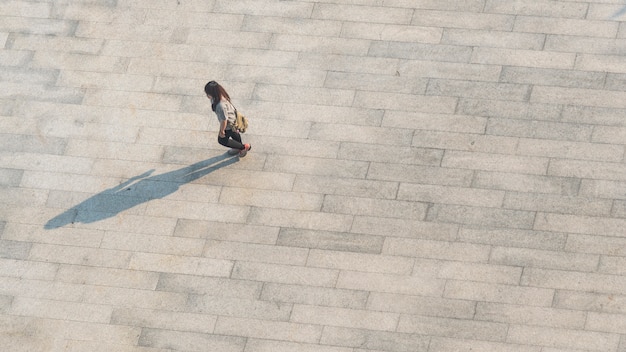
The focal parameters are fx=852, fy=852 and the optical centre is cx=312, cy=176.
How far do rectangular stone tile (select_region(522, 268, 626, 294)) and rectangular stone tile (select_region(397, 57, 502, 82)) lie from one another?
3.43 meters

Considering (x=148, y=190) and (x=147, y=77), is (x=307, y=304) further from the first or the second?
(x=147, y=77)

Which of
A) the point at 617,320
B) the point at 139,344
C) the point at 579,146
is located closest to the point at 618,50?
the point at 579,146

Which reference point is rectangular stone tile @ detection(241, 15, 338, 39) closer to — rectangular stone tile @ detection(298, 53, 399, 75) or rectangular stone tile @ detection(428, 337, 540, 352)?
rectangular stone tile @ detection(298, 53, 399, 75)

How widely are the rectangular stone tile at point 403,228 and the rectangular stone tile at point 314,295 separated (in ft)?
3.31

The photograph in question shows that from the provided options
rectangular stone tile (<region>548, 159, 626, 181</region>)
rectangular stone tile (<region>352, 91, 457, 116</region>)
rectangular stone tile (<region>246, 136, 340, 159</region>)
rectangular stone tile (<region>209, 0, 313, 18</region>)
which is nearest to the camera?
rectangular stone tile (<region>548, 159, 626, 181</region>)

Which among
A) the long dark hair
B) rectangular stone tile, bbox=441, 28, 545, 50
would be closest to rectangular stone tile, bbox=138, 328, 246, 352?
the long dark hair

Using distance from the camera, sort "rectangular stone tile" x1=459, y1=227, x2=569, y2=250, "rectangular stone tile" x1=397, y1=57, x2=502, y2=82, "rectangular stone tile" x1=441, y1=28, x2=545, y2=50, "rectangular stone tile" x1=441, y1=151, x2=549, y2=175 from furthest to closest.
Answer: "rectangular stone tile" x1=441, y1=28, x2=545, y2=50
"rectangular stone tile" x1=397, y1=57, x2=502, y2=82
"rectangular stone tile" x1=441, y1=151, x2=549, y2=175
"rectangular stone tile" x1=459, y1=227, x2=569, y2=250

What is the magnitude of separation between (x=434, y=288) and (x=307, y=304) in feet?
6.20

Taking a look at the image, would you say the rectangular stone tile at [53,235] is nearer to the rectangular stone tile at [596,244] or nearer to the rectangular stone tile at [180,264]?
the rectangular stone tile at [180,264]

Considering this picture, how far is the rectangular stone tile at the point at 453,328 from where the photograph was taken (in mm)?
12117

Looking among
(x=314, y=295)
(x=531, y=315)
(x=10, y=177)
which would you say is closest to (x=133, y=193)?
(x=10, y=177)

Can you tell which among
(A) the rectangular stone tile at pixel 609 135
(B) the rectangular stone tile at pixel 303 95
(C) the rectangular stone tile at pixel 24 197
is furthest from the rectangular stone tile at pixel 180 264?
(A) the rectangular stone tile at pixel 609 135

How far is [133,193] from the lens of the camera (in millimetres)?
13969

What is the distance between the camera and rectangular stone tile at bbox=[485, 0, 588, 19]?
14430mm
